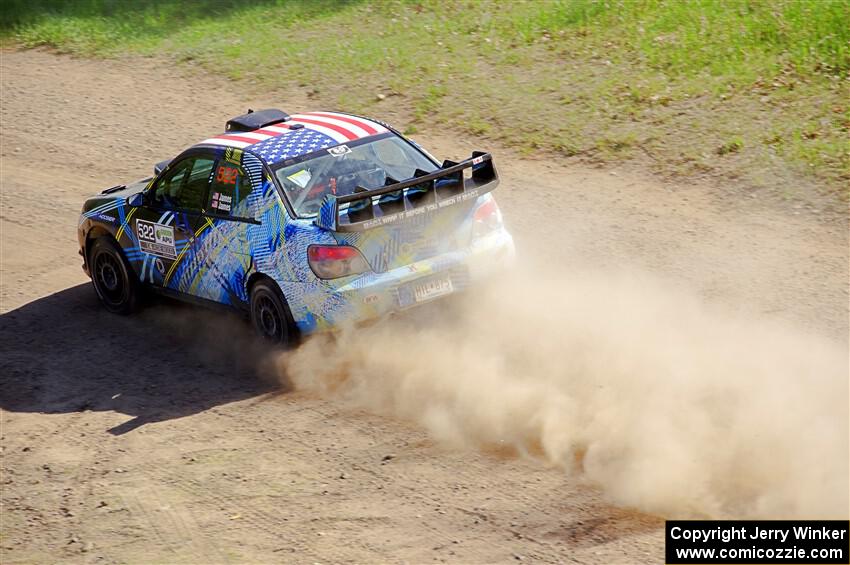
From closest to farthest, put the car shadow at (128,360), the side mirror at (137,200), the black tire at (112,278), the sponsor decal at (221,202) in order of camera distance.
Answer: the car shadow at (128,360), the sponsor decal at (221,202), the side mirror at (137,200), the black tire at (112,278)

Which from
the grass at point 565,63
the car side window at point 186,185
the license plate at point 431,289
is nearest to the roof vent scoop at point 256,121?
the car side window at point 186,185

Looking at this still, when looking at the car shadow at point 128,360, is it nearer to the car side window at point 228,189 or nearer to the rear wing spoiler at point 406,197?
the car side window at point 228,189

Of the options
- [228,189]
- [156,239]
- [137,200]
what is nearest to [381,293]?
[228,189]

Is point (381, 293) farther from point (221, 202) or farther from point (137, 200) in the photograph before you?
point (137, 200)

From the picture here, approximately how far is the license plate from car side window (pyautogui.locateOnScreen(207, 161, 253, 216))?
1.59 metres

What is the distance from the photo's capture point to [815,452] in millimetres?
6520

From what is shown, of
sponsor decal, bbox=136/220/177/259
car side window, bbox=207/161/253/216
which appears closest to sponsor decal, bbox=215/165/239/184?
car side window, bbox=207/161/253/216

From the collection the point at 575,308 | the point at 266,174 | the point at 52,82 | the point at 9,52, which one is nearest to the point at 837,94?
the point at 575,308

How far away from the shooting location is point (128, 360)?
31.8 feet

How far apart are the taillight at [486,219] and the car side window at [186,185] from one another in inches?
89.2

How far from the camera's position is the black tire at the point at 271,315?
8.75 m

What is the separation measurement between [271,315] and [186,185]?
1.52m

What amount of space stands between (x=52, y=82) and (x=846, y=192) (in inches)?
496

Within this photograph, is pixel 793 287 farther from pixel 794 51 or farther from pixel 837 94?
pixel 794 51
